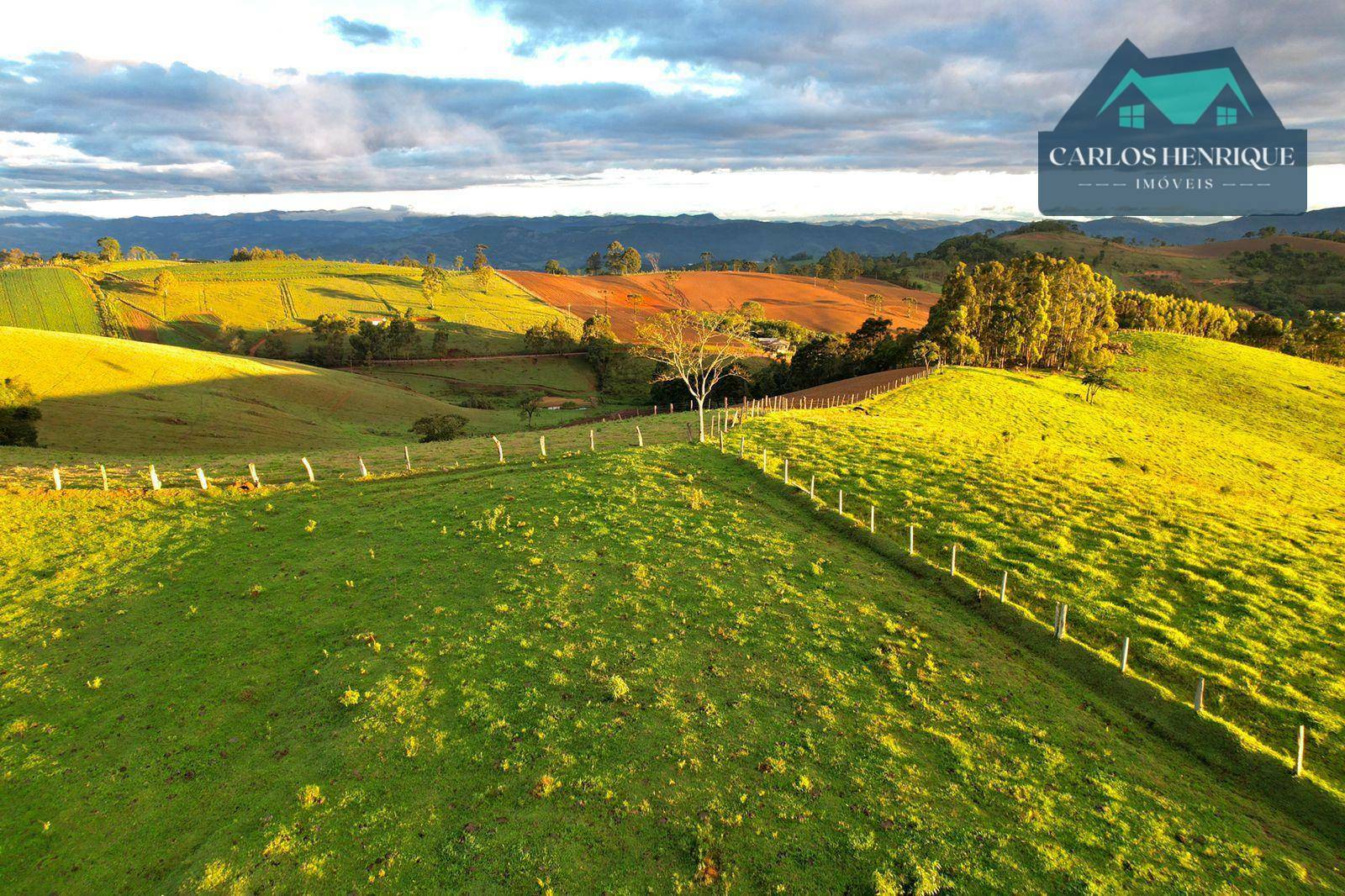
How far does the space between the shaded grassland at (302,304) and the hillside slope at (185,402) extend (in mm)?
45741

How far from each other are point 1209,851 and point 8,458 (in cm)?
6327

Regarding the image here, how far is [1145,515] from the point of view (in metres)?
31.2

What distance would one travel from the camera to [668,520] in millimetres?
30688

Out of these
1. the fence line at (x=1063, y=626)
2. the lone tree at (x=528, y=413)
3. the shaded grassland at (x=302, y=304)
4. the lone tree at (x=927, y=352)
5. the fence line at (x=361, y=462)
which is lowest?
the fence line at (x=1063, y=626)

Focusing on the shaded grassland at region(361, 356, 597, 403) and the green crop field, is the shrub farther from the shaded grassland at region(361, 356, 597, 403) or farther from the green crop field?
the green crop field

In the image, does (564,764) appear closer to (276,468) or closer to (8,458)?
(276,468)

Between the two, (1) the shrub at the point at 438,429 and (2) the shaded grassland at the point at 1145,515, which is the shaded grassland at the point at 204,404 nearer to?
(1) the shrub at the point at 438,429

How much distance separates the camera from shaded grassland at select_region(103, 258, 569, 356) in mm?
140625

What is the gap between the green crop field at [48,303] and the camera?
12631cm

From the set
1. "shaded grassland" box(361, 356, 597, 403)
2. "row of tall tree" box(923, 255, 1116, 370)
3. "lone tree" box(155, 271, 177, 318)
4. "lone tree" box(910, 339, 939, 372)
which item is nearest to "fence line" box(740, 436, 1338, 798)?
"lone tree" box(910, 339, 939, 372)

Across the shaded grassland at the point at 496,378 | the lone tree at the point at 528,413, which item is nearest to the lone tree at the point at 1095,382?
the lone tree at the point at 528,413

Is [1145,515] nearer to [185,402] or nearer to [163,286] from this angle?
[185,402]

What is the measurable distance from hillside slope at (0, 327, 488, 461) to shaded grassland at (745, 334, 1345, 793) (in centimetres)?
5536

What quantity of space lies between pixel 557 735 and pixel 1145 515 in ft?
105
